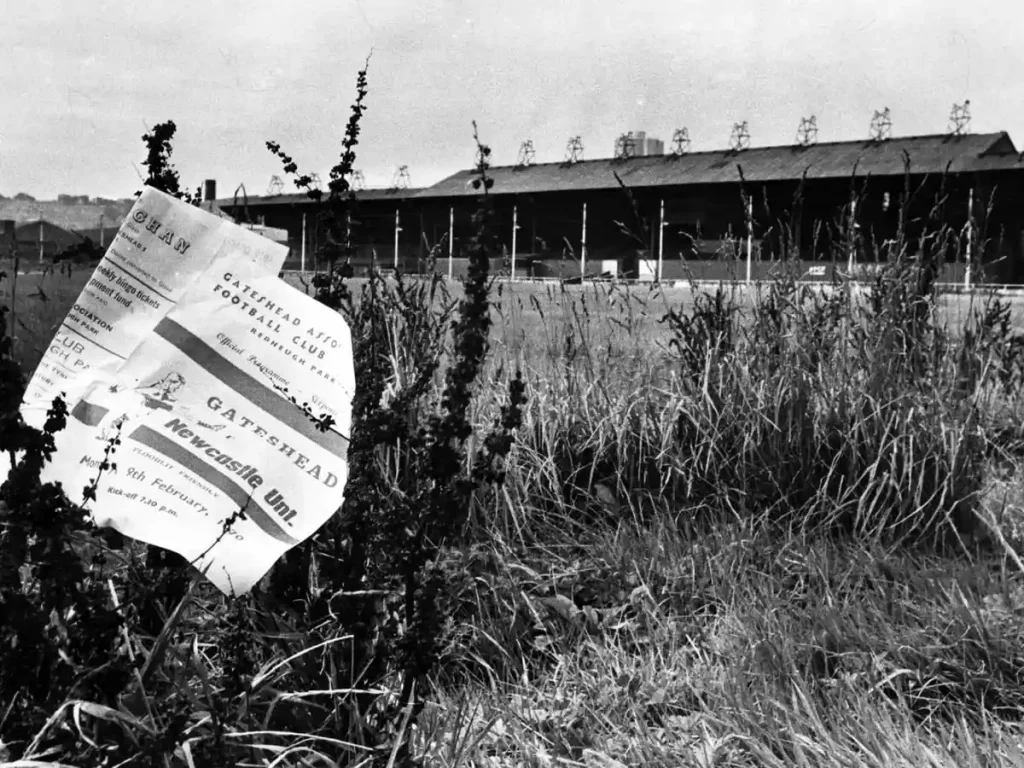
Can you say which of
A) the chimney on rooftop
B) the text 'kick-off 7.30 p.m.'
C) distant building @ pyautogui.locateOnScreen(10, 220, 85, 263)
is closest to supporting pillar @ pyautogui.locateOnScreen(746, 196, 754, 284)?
distant building @ pyautogui.locateOnScreen(10, 220, 85, 263)

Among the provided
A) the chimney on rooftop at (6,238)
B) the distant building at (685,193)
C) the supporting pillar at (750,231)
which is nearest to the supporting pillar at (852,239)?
the supporting pillar at (750,231)

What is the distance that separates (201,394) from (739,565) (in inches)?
68.7

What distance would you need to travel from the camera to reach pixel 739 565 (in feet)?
8.69

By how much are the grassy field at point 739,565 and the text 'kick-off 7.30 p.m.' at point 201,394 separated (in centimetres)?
45

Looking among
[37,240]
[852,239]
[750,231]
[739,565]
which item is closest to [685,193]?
[750,231]

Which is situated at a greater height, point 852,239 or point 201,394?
point 852,239

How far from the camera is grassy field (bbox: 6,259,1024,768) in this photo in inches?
71.7

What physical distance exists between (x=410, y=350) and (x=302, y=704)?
2286 millimetres

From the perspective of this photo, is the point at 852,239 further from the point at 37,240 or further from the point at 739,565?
the point at 37,240

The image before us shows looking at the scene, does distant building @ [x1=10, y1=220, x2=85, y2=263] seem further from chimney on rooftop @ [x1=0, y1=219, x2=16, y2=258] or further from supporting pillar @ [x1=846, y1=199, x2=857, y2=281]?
supporting pillar @ [x1=846, y1=199, x2=857, y2=281]

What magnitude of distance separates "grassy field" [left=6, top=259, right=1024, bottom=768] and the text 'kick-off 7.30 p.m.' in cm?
45

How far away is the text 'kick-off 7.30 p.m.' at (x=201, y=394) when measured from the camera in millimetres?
1275

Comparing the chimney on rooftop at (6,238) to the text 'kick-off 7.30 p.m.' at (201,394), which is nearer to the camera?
the text 'kick-off 7.30 p.m.' at (201,394)

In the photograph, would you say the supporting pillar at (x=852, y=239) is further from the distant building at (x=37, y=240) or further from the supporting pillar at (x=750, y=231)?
the distant building at (x=37, y=240)
